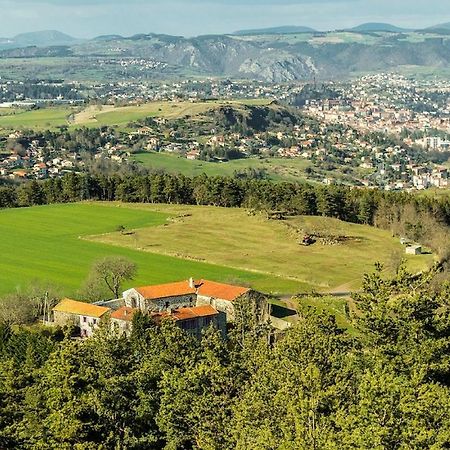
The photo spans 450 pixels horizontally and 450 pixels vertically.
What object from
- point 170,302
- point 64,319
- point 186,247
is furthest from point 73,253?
point 64,319

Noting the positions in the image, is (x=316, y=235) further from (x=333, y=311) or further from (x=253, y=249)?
(x=333, y=311)

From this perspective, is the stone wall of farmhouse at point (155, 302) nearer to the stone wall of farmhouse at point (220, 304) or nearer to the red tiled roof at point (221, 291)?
the stone wall of farmhouse at point (220, 304)

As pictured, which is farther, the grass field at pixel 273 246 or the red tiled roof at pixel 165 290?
the grass field at pixel 273 246

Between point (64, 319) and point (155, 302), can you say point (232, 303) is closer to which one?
point (155, 302)

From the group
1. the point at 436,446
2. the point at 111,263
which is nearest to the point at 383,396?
the point at 436,446

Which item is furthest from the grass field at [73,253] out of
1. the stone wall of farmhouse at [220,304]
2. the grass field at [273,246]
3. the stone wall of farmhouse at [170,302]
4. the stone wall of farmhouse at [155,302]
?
the stone wall of farmhouse at [220,304]

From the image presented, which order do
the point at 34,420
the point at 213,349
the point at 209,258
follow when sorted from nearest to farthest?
the point at 34,420 → the point at 213,349 → the point at 209,258
